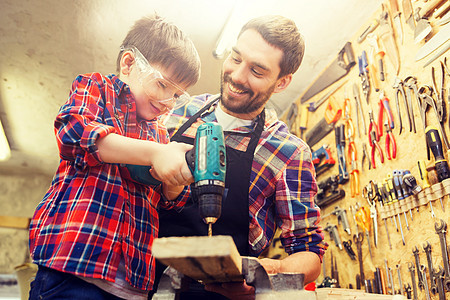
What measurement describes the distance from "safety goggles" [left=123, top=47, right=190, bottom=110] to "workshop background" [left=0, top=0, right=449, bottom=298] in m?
1.17

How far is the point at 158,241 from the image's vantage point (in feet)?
2.17

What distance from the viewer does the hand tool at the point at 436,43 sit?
1597mm

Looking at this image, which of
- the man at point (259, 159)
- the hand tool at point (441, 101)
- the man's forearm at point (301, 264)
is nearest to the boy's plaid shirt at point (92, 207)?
the man at point (259, 159)

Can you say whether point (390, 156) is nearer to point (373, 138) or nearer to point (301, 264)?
point (373, 138)

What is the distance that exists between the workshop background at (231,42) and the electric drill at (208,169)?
1.24 metres

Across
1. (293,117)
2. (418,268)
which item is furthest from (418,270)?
(293,117)

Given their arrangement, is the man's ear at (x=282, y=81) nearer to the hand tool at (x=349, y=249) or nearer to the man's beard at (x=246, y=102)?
the man's beard at (x=246, y=102)

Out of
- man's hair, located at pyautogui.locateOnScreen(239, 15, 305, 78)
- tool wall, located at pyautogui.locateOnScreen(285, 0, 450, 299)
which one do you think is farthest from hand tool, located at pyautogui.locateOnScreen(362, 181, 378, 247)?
man's hair, located at pyautogui.locateOnScreen(239, 15, 305, 78)

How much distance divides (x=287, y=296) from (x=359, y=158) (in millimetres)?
1707

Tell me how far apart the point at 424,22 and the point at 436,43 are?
0.50ft

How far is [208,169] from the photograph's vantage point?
0.84 metres

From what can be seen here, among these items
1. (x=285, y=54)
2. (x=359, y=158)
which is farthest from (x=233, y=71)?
(x=359, y=158)

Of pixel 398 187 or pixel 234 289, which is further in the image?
pixel 398 187

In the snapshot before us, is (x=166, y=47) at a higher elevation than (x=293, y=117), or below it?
below
